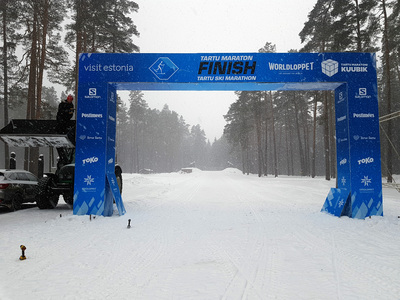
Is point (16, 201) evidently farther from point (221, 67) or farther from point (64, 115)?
point (221, 67)

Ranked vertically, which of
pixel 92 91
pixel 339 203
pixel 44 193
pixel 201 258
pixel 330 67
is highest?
pixel 330 67

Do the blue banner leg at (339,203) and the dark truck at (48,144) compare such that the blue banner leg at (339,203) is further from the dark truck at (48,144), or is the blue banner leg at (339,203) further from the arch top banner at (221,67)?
the dark truck at (48,144)

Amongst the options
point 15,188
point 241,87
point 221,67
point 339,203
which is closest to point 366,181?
point 339,203

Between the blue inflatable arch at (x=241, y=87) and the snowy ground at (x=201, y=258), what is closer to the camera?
the snowy ground at (x=201, y=258)

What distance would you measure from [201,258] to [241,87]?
6.46 meters

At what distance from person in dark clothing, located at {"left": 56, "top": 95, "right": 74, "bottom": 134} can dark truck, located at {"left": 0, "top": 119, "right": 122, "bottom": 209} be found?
0.46 feet

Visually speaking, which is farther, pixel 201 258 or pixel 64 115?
pixel 64 115

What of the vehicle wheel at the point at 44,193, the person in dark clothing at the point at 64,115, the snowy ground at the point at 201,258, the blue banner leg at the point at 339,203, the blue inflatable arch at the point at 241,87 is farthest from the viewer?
the vehicle wheel at the point at 44,193

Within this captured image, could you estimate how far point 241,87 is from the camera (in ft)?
29.2

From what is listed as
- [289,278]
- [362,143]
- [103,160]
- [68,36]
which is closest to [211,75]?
[103,160]

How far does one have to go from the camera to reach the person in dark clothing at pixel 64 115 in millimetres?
8367

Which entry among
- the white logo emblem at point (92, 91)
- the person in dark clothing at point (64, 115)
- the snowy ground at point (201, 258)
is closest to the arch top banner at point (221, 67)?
the white logo emblem at point (92, 91)

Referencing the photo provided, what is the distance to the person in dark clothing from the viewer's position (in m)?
8.37

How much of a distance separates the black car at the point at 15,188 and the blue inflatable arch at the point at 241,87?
2.55 meters
